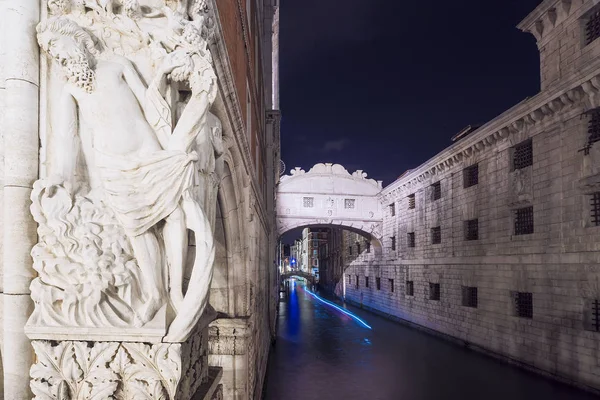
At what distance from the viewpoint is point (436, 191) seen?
21.6 metres

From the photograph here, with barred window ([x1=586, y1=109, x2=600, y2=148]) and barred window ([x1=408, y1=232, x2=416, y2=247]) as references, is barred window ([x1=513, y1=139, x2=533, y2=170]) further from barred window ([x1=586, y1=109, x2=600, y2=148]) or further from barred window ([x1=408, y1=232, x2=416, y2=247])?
barred window ([x1=408, y1=232, x2=416, y2=247])

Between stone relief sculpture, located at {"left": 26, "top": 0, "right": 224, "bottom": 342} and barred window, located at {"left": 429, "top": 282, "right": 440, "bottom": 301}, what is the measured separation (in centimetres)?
2049

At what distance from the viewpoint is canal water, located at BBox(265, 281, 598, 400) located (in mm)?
12156

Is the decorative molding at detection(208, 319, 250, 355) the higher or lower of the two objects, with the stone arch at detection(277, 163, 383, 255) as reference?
lower

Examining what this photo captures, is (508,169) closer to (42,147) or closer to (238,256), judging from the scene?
(238,256)

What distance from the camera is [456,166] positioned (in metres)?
19.3

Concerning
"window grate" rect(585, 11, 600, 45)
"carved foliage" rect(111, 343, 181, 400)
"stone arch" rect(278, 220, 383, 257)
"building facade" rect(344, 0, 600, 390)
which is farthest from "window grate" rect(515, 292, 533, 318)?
"carved foliage" rect(111, 343, 181, 400)

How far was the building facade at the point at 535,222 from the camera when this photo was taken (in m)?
11.6

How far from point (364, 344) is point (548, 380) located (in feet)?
27.0

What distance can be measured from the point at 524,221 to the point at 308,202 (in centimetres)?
1589

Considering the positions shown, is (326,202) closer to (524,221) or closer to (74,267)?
(524,221)

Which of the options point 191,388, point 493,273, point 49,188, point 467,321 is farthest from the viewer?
point 467,321

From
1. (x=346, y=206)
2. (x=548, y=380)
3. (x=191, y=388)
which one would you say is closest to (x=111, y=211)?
(x=191, y=388)

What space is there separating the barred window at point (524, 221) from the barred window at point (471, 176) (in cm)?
305
